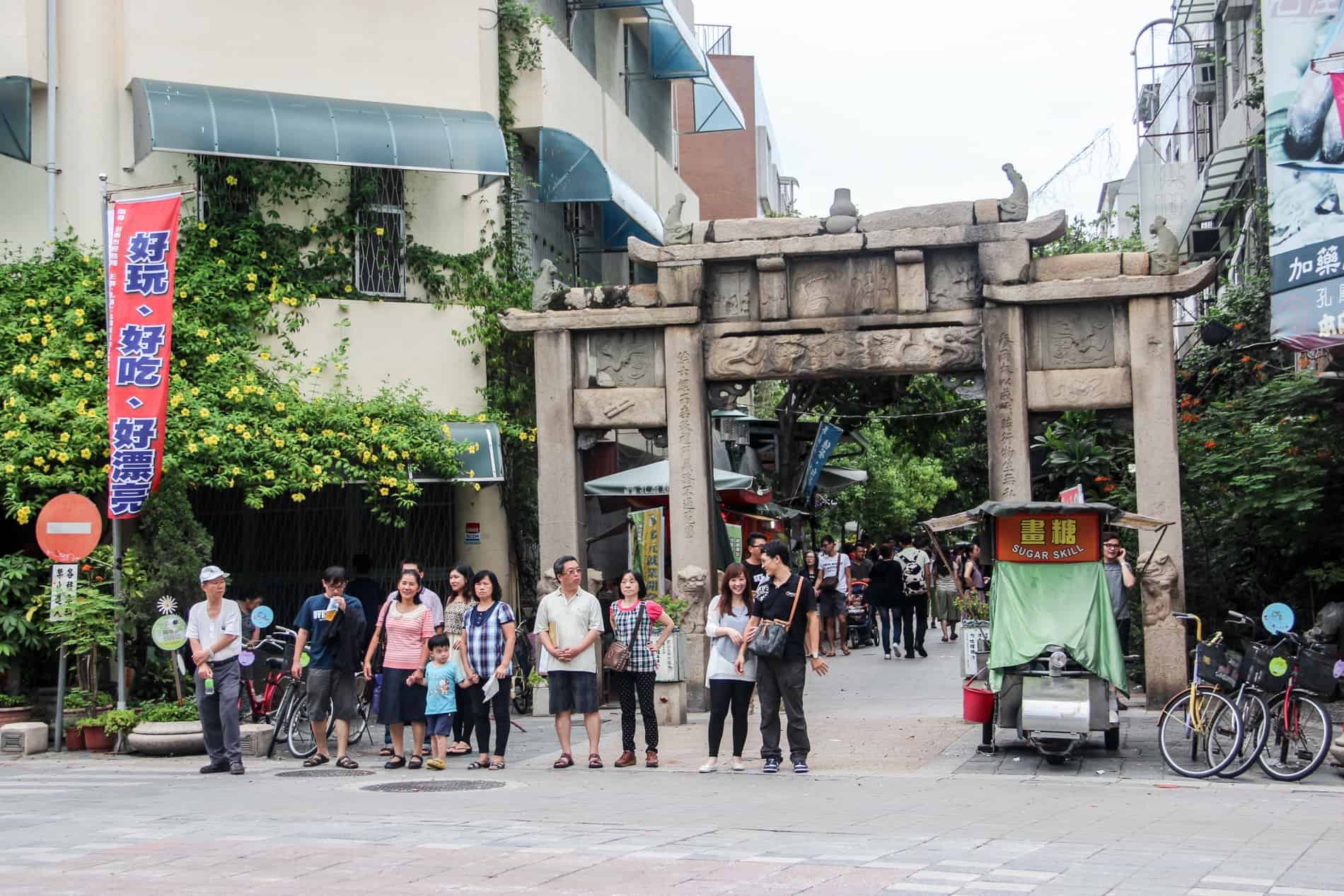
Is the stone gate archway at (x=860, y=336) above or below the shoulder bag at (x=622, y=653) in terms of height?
above

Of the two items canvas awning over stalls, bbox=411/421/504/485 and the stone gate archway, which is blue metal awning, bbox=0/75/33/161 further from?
the stone gate archway

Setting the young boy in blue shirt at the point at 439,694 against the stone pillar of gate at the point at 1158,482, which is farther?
the stone pillar of gate at the point at 1158,482

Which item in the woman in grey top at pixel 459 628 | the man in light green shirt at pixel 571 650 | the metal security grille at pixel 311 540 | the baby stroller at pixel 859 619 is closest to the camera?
the man in light green shirt at pixel 571 650

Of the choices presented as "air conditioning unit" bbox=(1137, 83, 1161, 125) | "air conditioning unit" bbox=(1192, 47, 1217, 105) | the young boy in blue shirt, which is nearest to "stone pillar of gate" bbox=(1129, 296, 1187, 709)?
the young boy in blue shirt

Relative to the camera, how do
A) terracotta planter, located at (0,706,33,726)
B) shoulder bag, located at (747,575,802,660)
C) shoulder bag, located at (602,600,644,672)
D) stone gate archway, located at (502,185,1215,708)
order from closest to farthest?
1. shoulder bag, located at (747,575,802,660)
2. shoulder bag, located at (602,600,644,672)
3. terracotta planter, located at (0,706,33,726)
4. stone gate archway, located at (502,185,1215,708)

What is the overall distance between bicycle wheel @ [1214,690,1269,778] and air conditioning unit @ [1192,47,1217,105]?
20158mm

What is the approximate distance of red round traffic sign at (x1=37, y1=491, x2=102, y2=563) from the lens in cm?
1515

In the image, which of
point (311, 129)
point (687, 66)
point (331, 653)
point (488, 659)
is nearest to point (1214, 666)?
point (488, 659)

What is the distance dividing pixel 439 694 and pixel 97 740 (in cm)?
450

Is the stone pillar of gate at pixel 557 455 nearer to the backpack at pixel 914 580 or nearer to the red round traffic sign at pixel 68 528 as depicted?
the red round traffic sign at pixel 68 528

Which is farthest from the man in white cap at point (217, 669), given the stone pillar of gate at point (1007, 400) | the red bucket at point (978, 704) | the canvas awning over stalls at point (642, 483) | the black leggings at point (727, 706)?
the stone pillar of gate at point (1007, 400)

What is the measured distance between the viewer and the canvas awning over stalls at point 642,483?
20.9 m

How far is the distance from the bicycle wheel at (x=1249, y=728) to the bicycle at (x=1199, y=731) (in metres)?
0.03

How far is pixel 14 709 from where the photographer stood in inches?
632
